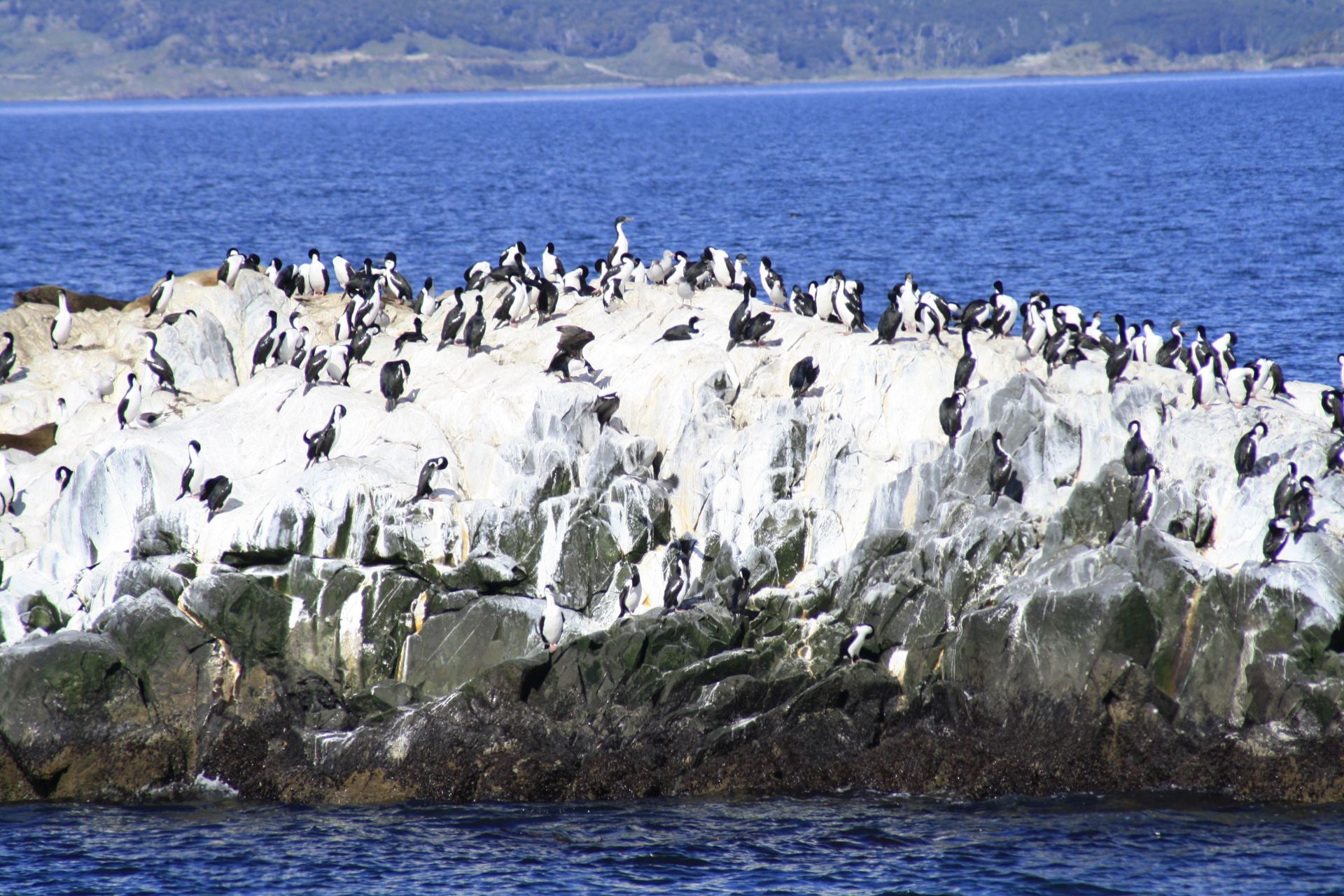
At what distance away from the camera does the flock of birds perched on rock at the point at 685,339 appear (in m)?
21.8

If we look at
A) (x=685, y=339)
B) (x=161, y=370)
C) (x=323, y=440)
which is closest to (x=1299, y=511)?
(x=685, y=339)

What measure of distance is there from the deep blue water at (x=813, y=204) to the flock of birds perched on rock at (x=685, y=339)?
13216mm

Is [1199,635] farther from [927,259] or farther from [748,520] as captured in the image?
[927,259]

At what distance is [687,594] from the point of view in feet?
71.7

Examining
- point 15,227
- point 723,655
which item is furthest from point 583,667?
point 15,227

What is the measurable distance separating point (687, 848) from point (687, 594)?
176 inches

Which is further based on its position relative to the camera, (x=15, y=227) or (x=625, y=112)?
(x=625, y=112)

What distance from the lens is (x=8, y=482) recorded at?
2450 centimetres

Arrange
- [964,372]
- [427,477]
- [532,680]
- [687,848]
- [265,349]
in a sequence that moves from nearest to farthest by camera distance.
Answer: [687,848] < [532,680] < [427,477] < [964,372] < [265,349]

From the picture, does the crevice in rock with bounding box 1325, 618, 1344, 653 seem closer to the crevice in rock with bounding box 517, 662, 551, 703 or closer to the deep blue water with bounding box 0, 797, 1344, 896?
the deep blue water with bounding box 0, 797, 1344, 896

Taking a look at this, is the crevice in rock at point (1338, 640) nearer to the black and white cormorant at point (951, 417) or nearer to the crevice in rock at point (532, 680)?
the black and white cormorant at point (951, 417)

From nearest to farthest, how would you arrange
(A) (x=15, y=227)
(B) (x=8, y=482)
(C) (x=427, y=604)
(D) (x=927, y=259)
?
(C) (x=427, y=604) → (B) (x=8, y=482) → (D) (x=927, y=259) → (A) (x=15, y=227)

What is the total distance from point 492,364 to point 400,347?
2099 mm

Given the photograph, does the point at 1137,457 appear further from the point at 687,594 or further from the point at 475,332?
the point at 475,332
